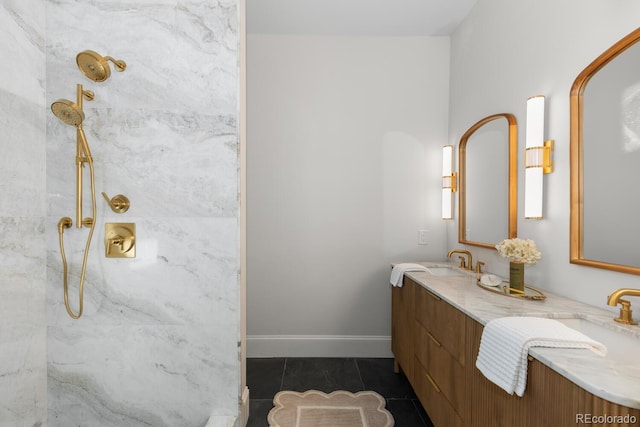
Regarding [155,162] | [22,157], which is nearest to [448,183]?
[155,162]

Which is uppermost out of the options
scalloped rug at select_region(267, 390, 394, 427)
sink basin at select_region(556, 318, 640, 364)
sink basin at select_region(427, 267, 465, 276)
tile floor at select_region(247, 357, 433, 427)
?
sink basin at select_region(556, 318, 640, 364)

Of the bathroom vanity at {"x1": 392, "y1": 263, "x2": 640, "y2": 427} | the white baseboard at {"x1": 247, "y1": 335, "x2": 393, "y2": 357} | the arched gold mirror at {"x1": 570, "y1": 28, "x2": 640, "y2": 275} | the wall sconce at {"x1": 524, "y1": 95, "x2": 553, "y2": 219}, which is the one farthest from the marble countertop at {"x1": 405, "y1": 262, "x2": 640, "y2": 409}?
the white baseboard at {"x1": 247, "y1": 335, "x2": 393, "y2": 357}

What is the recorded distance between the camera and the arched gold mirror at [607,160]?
1161 mm

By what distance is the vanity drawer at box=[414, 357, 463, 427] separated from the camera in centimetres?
147

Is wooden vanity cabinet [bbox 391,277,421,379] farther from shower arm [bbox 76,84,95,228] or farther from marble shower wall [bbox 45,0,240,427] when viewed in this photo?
shower arm [bbox 76,84,95,228]

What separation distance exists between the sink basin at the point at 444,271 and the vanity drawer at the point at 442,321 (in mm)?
283

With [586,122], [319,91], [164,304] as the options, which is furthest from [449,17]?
[164,304]

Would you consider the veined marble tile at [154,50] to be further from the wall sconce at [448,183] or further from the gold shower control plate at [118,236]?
the wall sconce at [448,183]

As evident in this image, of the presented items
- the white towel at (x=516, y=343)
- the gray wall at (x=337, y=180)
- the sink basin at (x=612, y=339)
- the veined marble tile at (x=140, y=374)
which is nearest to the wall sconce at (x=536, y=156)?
the sink basin at (x=612, y=339)

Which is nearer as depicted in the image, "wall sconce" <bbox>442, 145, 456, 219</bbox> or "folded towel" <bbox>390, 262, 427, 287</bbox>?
"folded towel" <bbox>390, 262, 427, 287</bbox>

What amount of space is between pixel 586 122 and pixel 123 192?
210cm

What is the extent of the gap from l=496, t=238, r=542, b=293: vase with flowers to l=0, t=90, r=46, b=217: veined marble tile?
2.23 meters

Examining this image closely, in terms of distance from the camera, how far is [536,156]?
158cm

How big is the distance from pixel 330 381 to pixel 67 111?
7.32 ft
